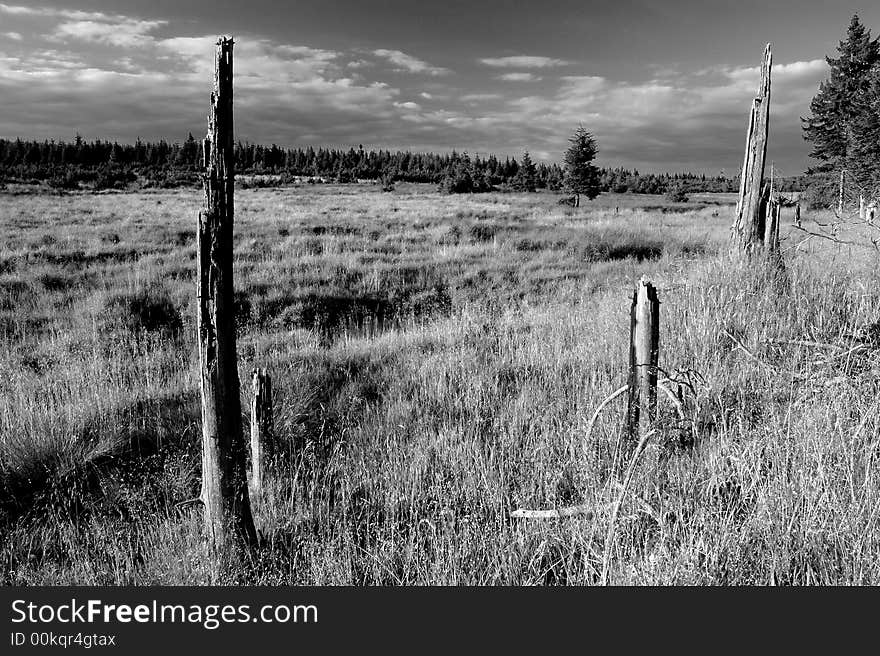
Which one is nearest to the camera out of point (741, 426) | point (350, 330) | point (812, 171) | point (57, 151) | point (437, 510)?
point (437, 510)

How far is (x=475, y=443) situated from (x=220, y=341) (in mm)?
2080

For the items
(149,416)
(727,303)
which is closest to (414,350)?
(149,416)

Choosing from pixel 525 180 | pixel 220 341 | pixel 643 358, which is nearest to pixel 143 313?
pixel 220 341

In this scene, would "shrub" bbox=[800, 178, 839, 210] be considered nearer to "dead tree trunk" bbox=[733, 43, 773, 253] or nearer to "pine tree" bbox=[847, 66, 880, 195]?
"pine tree" bbox=[847, 66, 880, 195]

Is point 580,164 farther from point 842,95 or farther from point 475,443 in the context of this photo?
point 475,443

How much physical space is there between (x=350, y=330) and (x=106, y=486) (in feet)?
19.9

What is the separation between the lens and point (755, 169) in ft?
30.0

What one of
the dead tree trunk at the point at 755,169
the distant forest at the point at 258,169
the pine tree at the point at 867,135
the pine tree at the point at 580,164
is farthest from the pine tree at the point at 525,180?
the dead tree trunk at the point at 755,169

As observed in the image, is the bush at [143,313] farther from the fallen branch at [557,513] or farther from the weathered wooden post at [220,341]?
the fallen branch at [557,513]

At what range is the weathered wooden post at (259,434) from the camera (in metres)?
3.88

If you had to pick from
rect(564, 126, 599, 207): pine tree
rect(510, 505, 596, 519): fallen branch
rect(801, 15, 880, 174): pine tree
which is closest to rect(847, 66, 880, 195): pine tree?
rect(801, 15, 880, 174): pine tree

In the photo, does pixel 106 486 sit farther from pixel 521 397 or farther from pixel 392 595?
pixel 521 397

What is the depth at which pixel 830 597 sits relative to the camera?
2750 millimetres

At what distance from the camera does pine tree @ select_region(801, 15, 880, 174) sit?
44.5m
